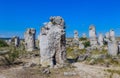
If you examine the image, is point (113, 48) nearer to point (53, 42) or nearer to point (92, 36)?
point (53, 42)

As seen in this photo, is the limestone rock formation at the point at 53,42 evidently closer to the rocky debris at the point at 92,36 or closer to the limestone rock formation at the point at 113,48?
the limestone rock formation at the point at 113,48

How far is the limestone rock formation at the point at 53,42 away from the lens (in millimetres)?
20438

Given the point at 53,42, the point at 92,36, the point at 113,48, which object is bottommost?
the point at 113,48

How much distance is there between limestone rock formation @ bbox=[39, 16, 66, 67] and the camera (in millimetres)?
20438

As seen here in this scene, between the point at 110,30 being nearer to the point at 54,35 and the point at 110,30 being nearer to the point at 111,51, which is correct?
the point at 111,51

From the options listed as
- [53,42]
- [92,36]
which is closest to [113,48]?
[53,42]

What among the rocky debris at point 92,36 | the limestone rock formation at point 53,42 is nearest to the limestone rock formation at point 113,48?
the limestone rock formation at point 53,42

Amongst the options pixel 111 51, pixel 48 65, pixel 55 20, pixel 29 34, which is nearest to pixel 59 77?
pixel 48 65

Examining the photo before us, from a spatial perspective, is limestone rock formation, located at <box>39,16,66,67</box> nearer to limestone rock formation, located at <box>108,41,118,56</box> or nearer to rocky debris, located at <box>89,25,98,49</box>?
limestone rock formation, located at <box>108,41,118,56</box>

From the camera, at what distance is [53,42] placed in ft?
67.7

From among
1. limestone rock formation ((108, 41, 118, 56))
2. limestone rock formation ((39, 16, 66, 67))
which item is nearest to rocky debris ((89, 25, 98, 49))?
limestone rock formation ((108, 41, 118, 56))

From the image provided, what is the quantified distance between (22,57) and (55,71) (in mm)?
8935

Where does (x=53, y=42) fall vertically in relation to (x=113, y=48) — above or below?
above

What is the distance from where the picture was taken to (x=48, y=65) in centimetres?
2011
